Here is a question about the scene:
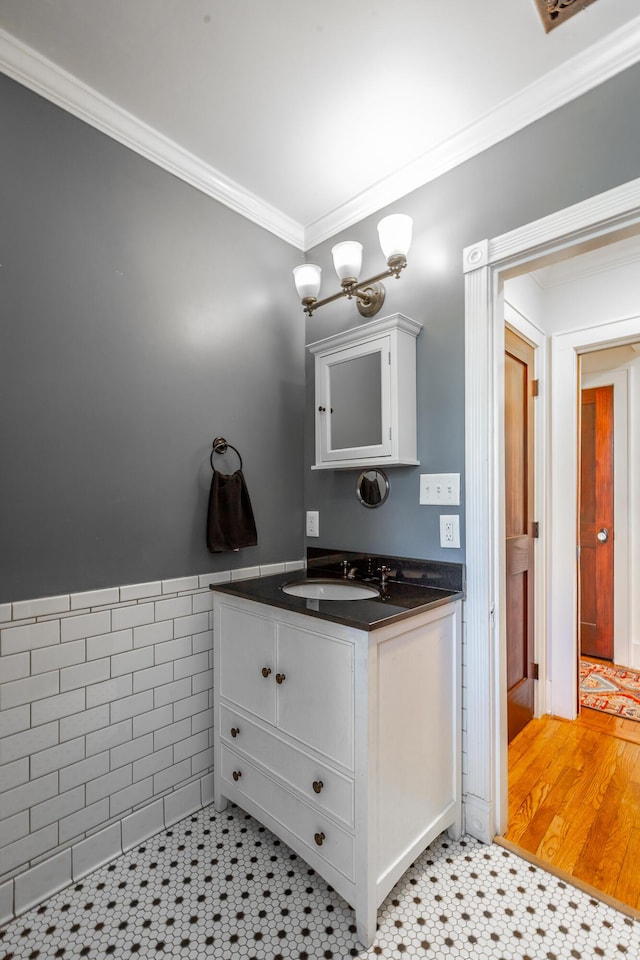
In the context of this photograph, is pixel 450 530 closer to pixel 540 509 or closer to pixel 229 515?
pixel 229 515

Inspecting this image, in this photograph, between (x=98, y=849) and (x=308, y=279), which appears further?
(x=308, y=279)

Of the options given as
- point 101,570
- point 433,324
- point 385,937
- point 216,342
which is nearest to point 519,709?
point 385,937

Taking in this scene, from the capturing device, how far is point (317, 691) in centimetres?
137

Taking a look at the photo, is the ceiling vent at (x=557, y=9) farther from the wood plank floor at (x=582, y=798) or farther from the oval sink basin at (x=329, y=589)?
the wood plank floor at (x=582, y=798)

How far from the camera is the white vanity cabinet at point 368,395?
174 centimetres

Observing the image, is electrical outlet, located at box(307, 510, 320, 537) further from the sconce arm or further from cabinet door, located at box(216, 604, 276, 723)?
the sconce arm

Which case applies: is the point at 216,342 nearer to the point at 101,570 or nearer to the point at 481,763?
the point at 101,570

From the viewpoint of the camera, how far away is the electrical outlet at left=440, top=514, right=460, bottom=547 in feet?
5.48

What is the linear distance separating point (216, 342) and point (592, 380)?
9.58 ft

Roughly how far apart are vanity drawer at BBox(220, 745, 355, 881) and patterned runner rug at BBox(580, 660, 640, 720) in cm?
204

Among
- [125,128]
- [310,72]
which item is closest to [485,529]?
[310,72]

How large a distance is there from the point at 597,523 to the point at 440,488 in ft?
7.68

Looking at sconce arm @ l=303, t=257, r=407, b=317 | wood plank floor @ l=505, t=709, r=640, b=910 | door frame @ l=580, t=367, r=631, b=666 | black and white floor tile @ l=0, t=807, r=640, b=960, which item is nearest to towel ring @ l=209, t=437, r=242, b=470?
sconce arm @ l=303, t=257, r=407, b=317

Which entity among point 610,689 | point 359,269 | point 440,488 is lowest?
point 610,689
